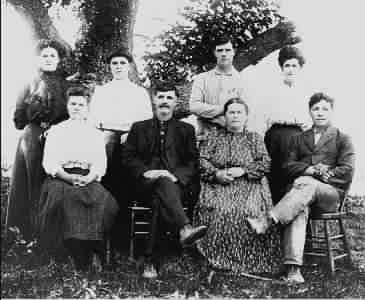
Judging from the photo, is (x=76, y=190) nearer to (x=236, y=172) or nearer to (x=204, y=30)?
(x=236, y=172)

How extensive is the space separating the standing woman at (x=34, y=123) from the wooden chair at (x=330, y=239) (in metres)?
2.32

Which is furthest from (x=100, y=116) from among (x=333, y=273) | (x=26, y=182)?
(x=333, y=273)

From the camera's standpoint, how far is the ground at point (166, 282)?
327 centimetres

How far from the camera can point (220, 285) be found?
331 centimetres

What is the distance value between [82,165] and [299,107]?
1.95 m

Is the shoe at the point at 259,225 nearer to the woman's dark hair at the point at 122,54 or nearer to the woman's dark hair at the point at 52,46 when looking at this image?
the woman's dark hair at the point at 122,54

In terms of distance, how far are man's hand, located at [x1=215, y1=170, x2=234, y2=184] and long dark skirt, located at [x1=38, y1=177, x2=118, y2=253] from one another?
87 centimetres

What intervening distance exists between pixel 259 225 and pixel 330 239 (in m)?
0.63

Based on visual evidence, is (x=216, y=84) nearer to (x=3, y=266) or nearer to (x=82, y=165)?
(x=82, y=165)

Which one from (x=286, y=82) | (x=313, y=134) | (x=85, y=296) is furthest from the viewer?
(x=286, y=82)

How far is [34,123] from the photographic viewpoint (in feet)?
12.8

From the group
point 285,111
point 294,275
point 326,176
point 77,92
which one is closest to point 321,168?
point 326,176

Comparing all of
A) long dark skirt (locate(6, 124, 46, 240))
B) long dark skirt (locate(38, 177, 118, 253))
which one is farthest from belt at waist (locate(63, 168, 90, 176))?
long dark skirt (locate(6, 124, 46, 240))

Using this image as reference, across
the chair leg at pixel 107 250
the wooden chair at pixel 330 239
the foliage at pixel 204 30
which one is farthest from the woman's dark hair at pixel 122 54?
the wooden chair at pixel 330 239
